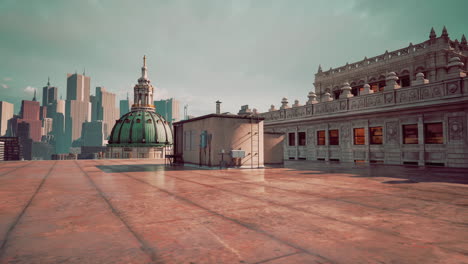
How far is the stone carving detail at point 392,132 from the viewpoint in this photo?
75.3ft

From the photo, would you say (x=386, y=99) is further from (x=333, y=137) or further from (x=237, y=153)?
(x=237, y=153)

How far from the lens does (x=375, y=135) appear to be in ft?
81.1

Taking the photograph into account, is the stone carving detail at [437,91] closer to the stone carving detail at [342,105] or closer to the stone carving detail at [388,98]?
the stone carving detail at [388,98]

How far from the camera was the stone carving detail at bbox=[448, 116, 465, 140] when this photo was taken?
18.9m

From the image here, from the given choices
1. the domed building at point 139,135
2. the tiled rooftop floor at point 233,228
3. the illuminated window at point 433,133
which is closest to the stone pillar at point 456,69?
the illuminated window at point 433,133

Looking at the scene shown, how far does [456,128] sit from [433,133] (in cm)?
167

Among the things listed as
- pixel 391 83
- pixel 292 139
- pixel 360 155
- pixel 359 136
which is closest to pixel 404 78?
pixel 391 83

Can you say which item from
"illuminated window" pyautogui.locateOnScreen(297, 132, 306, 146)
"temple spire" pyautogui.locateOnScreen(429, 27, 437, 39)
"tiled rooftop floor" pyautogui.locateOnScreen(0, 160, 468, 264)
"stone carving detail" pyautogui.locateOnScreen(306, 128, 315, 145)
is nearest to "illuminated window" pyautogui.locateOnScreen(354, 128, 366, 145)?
"stone carving detail" pyautogui.locateOnScreen(306, 128, 315, 145)

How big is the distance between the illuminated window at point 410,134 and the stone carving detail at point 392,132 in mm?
602

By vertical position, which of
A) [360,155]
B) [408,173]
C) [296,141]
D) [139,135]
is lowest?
[408,173]

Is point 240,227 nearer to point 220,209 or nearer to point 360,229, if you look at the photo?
point 220,209

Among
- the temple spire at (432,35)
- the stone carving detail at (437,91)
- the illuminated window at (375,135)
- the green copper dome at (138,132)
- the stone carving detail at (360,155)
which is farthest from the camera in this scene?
the green copper dome at (138,132)

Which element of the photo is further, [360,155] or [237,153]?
[360,155]

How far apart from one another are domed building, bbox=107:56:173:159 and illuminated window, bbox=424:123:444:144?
62915 mm
